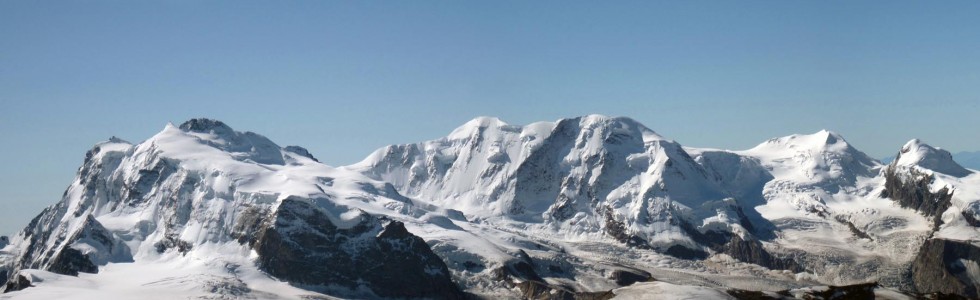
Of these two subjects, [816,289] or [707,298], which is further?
[816,289]

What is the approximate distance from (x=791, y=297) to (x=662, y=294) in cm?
2262

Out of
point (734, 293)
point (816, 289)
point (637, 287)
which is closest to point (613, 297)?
point (637, 287)

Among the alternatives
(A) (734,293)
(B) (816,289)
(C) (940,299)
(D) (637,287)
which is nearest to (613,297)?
(D) (637,287)

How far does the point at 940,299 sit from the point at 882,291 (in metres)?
9.34

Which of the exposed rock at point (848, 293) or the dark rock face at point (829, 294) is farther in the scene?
the dark rock face at point (829, 294)

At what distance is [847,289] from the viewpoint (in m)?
193

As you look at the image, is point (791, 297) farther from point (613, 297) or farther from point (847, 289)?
point (613, 297)

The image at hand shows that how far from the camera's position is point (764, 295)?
626 feet

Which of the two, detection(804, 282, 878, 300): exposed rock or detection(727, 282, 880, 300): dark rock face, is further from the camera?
detection(727, 282, 880, 300): dark rock face

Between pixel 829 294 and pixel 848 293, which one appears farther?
pixel 829 294

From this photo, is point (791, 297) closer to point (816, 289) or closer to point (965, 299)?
point (816, 289)

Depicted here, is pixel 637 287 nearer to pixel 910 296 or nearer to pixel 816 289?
pixel 816 289

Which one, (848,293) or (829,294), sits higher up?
(848,293)

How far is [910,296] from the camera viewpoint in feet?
626
